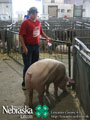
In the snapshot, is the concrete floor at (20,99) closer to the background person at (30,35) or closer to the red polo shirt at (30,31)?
the background person at (30,35)

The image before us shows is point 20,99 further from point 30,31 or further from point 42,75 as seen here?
point 30,31

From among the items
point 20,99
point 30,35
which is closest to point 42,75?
point 20,99

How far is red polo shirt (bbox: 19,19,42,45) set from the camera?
390cm

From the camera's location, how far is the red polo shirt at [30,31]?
154 inches

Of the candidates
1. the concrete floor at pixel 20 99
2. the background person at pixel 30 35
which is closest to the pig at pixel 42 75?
the concrete floor at pixel 20 99

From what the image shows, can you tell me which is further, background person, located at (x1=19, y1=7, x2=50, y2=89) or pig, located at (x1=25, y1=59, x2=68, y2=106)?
background person, located at (x1=19, y1=7, x2=50, y2=89)

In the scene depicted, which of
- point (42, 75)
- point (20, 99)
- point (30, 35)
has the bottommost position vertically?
point (20, 99)

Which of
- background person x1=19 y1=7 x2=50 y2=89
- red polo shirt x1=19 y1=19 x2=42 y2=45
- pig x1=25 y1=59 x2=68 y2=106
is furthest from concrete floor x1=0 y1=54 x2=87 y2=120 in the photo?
A: red polo shirt x1=19 y1=19 x2=42 y2=45

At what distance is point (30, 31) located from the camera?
3.99 meters

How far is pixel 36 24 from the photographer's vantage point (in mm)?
4047

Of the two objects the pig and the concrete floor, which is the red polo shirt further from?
the concrete floor

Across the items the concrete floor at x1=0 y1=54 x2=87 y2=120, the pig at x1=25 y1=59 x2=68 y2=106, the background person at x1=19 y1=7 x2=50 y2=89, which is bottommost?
the concrete floor at x1=0 y1=54 x2=87 y2=120

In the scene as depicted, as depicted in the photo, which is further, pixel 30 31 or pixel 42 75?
pixel 30 31

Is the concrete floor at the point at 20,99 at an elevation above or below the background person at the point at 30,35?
below
